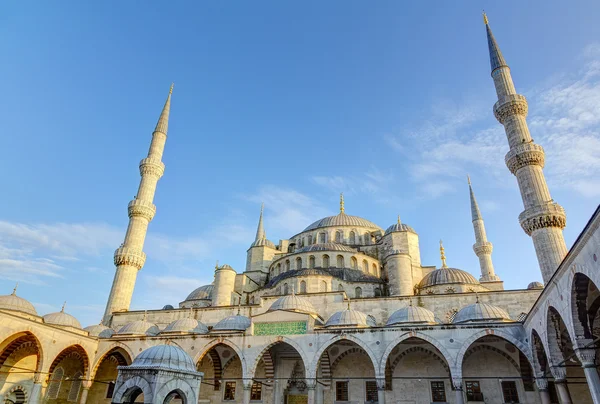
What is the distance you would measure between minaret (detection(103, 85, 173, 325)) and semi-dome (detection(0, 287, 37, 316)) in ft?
12.0

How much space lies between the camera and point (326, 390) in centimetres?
1627

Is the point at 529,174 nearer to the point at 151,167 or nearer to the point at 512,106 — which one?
the point at 512,106

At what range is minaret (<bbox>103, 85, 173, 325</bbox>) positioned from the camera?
21875mm

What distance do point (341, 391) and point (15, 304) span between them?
1489 centimetres

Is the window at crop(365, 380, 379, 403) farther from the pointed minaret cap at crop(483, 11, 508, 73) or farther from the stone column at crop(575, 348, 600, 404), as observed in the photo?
the pointed minaret cap at crop(483, 11, 508, 73)

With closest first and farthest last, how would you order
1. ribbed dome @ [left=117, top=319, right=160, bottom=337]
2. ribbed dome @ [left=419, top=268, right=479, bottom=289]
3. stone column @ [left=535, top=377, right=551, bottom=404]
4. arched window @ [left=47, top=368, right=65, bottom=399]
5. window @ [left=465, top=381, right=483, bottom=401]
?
stone column @ [left=535, top=377, right=551, bottom=404] → window @ [left=465, top=381, right=483, bottom=401] → arched window @ [left=47, top=368, right=65, bottom=399] → ribbed dome @ [left=117, top=319, right=160, bottom=337] → ribbed dome @ [left=419, top=268, right=479, bottom=289]

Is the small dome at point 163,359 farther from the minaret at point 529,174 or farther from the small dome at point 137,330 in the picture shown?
the minaret at point 529,174

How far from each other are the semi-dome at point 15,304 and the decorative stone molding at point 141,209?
7.06m

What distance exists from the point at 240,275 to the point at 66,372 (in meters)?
9.63

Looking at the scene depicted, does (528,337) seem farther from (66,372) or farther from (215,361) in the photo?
(66,372)

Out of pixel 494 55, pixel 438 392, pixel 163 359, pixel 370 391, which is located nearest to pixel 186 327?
pixel 370 391

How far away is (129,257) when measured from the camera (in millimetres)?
22328

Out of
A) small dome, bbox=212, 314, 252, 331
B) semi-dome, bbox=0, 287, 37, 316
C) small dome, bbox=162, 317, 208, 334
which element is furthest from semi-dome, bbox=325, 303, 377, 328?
semi-dome, bbox=0, 287, 37, 316

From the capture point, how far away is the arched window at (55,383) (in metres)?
16.6
